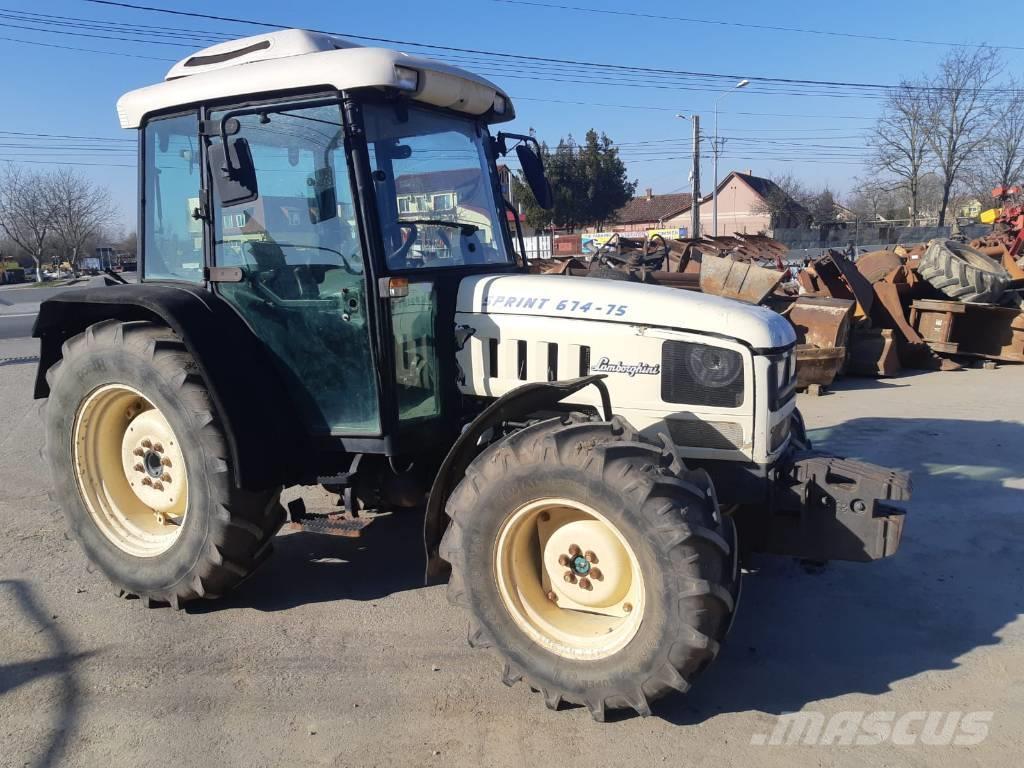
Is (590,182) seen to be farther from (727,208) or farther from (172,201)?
(172,201)

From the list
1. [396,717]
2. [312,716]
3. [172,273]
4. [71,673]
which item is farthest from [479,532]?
[172,273]

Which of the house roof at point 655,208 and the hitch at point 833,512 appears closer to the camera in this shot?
the hitch at point 833,512

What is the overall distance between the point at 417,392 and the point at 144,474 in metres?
1.60

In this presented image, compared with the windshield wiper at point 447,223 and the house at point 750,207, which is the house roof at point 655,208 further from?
the windshield wiper at point 447,223

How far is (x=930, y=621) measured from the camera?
3664mm

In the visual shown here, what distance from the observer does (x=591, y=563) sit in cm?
306

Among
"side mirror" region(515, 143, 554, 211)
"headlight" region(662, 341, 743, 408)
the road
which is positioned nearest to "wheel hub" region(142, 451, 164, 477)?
"side mirror" region(515, 143, 554, 211)

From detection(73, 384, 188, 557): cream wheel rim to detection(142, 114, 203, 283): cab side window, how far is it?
689 millimetres

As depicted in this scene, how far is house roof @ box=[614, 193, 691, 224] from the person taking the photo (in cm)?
5997

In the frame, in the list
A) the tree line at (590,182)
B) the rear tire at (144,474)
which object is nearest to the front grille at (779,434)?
the rear tire at (144,474)

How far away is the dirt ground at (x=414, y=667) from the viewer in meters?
2.82

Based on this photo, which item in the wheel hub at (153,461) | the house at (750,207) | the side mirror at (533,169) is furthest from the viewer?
the house at (750,207)

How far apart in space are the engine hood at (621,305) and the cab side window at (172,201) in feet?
4.68

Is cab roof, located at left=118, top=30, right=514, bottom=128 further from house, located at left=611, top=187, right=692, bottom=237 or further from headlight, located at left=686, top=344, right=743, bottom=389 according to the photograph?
house, located at left=611, top=187, right=692, bottom=237
